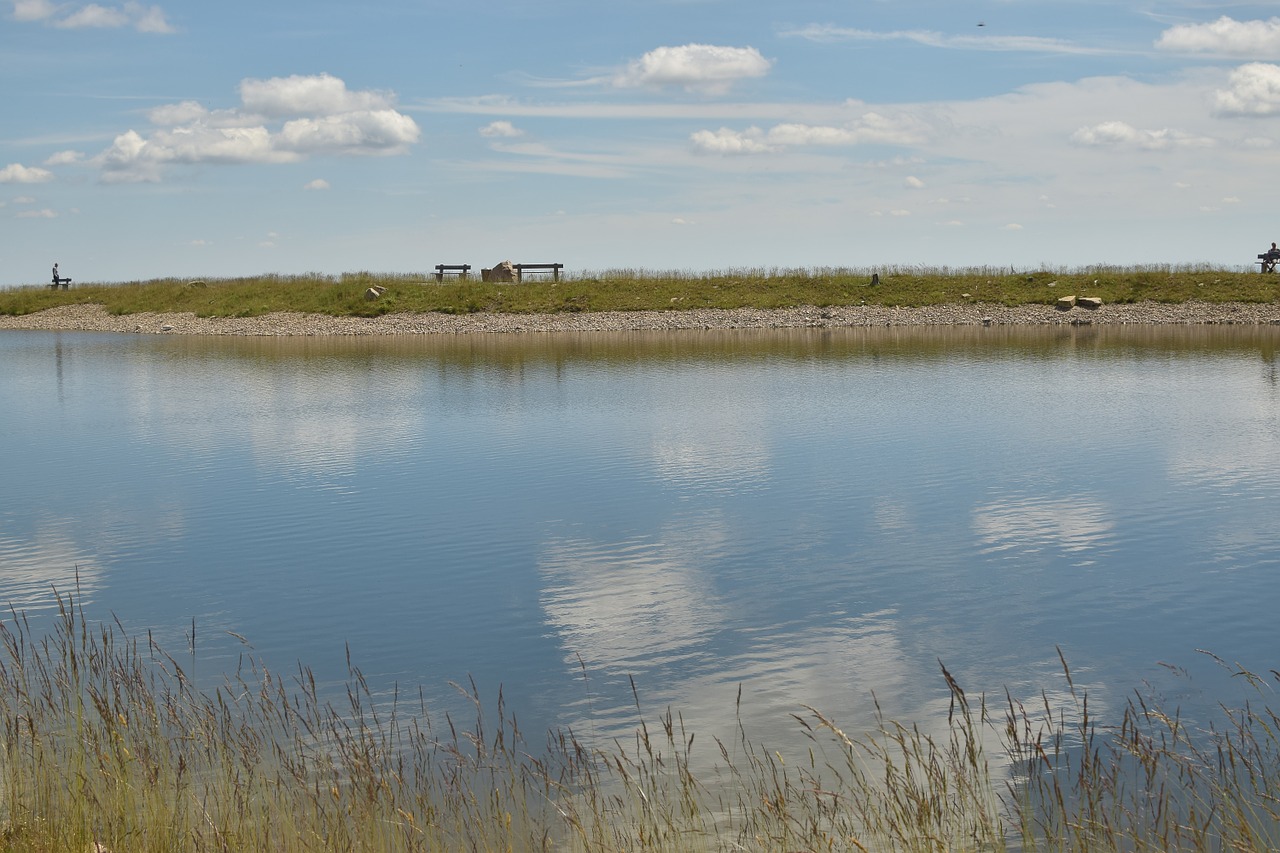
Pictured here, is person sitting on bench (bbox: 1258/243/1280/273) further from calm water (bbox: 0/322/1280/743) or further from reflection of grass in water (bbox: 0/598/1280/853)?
reflection of grass in water (bbox: 0/598/1280/853)

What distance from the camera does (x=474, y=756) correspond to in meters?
11.7

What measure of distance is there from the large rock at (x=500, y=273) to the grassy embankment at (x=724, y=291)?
1.32 meters

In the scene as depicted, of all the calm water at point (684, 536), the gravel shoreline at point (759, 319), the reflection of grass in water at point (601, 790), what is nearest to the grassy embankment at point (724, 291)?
the gravel shoreline at point (759, 319)

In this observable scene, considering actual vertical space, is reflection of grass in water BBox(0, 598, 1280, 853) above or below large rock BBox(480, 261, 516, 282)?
below

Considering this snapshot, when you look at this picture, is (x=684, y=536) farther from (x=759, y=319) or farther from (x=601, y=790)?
(x=759, y=319)

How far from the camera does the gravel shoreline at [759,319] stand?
8275 cm

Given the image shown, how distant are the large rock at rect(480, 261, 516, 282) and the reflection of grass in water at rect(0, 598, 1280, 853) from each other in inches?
3371

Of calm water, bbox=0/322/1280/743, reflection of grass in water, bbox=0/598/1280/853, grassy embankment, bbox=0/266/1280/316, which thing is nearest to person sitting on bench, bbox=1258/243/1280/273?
grassy embankment, bbox=0/266/1280/316

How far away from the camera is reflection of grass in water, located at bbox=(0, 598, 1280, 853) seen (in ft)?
28.5

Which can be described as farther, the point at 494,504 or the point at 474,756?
the point at 494,504

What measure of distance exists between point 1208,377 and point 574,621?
3862 cm

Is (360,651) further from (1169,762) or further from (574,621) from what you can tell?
(1169,762)

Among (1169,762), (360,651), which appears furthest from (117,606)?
(1169,762)

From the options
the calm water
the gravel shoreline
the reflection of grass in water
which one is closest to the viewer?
the reflection of grass in water
